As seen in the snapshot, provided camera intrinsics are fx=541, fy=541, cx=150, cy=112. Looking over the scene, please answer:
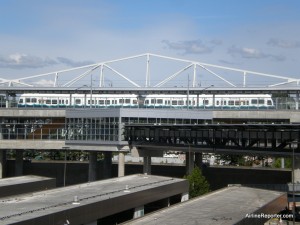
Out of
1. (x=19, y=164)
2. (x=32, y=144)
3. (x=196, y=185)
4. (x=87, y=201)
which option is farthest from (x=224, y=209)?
(x=19, y=164)

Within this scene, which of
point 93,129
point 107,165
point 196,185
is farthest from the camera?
point 107,165

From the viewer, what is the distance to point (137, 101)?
9912 centimetres

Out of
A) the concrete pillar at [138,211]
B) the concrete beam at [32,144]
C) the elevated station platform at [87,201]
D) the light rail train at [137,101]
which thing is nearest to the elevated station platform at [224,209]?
the elevated station platform at [87,201]

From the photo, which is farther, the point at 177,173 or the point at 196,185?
the point at 177,173

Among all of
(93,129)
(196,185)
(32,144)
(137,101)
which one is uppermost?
(137,101)

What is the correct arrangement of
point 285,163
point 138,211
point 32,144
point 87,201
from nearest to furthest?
point 87,201 → point 138,211 → point 32,144 → point 285,163

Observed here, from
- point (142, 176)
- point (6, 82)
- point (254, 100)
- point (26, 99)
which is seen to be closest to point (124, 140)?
point (142, 176)

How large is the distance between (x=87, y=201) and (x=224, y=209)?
9564 mm

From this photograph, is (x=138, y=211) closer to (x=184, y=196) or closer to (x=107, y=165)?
(x=184, y=196)

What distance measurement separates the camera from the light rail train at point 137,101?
310 ft

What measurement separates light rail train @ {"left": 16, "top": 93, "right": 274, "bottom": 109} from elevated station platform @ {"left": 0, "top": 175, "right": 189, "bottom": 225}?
144ft

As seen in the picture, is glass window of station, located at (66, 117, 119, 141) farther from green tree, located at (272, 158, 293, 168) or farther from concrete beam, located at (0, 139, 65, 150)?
green tree, located at (272, 158, 293, 168)

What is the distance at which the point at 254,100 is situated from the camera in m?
90.1

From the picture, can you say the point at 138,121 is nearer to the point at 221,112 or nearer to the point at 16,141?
the point at 221,112
